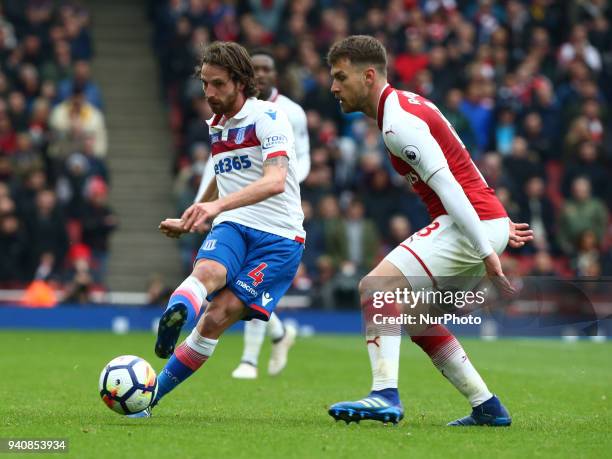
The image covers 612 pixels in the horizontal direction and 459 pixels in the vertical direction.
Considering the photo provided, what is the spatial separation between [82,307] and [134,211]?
3668 mm

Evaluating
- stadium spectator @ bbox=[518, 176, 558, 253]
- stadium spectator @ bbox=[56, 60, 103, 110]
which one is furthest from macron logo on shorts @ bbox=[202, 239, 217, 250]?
stadium spectator @ bbox=[56, 60, 103, 110]

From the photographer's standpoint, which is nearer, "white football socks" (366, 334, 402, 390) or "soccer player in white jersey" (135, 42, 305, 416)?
"white football socks" (366, 334, 402, 390)

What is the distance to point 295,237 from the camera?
27.1 feet

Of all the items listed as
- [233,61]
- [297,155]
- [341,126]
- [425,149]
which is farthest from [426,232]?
[341,126]

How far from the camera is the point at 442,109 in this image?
67.5ft

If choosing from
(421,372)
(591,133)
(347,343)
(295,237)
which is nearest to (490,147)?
(591,133)

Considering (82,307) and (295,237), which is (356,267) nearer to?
(82,307)

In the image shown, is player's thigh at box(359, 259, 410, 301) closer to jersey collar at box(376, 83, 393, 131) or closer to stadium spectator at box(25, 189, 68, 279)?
jersey collar at box(376, 83, 393, 131)

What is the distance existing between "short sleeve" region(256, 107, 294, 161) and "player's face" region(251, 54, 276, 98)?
3.04 m

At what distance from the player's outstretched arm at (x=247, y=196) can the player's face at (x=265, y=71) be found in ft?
11.0

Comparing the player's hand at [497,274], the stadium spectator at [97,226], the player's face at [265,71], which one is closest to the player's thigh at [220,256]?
the player's hand at [497,274]

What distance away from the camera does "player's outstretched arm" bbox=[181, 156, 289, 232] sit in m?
7.06

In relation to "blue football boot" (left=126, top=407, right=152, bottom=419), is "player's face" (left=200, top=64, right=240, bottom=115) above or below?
above

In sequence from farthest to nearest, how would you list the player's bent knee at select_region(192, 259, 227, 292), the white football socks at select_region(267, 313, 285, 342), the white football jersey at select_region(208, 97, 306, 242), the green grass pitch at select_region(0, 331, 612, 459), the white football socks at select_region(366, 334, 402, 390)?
1. the white football socks at select_region(267, 313, 285, 342)
2. the white football jersey at select_region(208, 97, 306, 242)
3. the player's bent knee at select_region(192, 259, 227, 292)
4. the white football socks at select_region(366, 334, 402, 390)
5. the green grass pitch at select_region(0, 331, 612, 459)
